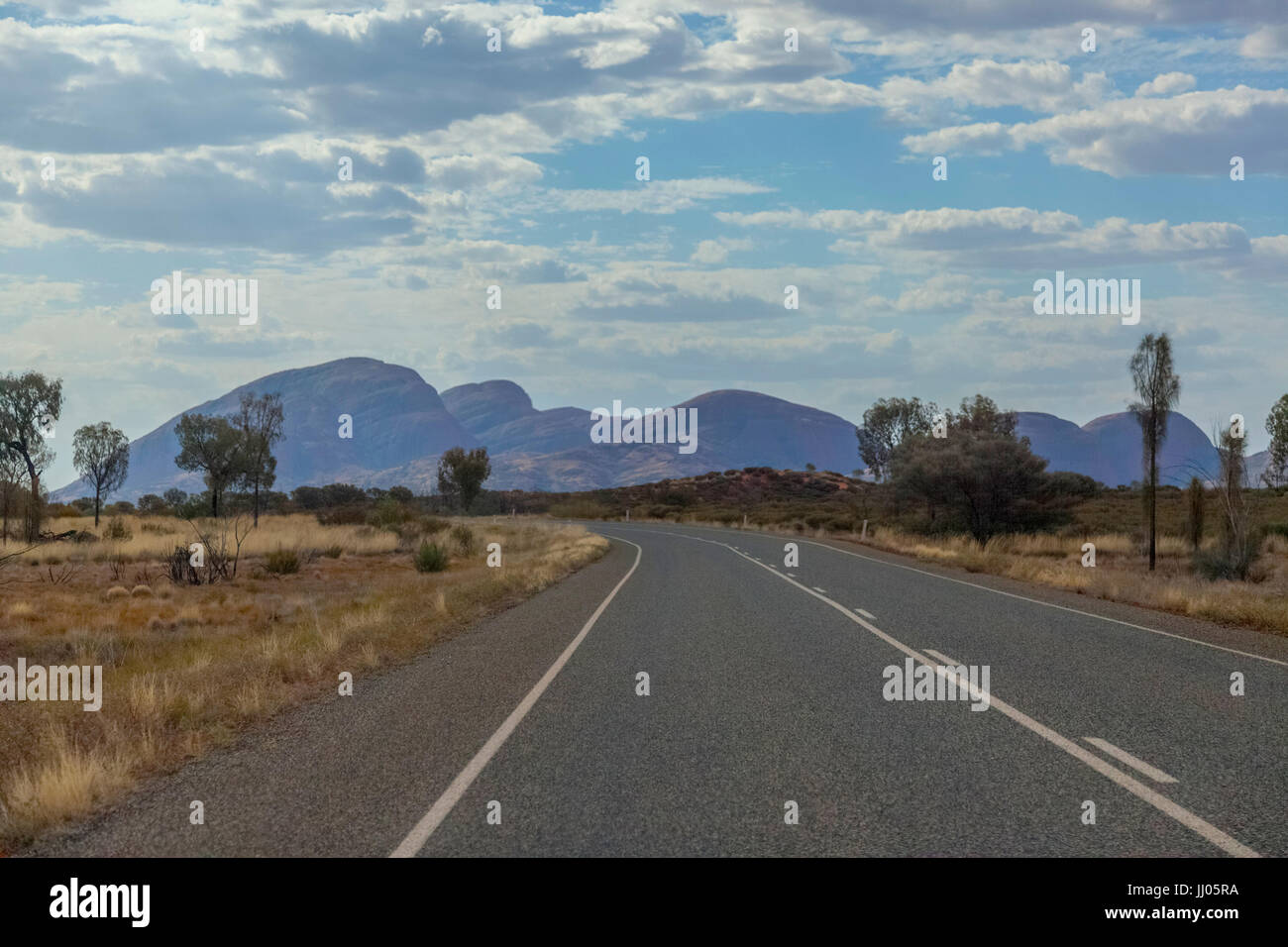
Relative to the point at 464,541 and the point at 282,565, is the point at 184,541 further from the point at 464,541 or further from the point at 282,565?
the point at 464,541

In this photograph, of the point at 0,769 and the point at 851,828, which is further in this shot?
the point at 0,769

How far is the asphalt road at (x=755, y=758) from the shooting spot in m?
5.43

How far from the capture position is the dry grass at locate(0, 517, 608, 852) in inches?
282

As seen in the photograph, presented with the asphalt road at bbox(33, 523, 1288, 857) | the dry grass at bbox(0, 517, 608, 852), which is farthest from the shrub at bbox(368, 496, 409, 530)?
the asphalt road at bbox(33, 523, 1288, 857)

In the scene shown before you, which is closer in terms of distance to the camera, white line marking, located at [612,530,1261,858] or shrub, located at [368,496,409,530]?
white line marking, located at [612,530,1261,858]

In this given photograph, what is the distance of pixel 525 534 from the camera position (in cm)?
4847

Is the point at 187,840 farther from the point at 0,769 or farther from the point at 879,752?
the point at 879,752

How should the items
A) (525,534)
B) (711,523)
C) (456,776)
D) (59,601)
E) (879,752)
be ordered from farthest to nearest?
1. (711,523)
2. (525,534)
3. (59,601)
4. (879,752)
5. (456,776)

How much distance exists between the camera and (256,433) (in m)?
60.1

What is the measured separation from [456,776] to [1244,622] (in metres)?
13.5

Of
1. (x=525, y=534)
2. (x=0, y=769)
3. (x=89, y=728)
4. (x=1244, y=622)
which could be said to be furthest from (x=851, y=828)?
(x=525, y=534)

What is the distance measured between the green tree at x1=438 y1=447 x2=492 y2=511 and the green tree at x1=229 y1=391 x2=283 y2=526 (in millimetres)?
18685

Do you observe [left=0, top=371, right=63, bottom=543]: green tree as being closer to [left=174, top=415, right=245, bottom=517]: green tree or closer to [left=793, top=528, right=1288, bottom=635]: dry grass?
[left=174, top=415, right=245, bottom=517]: green tree
